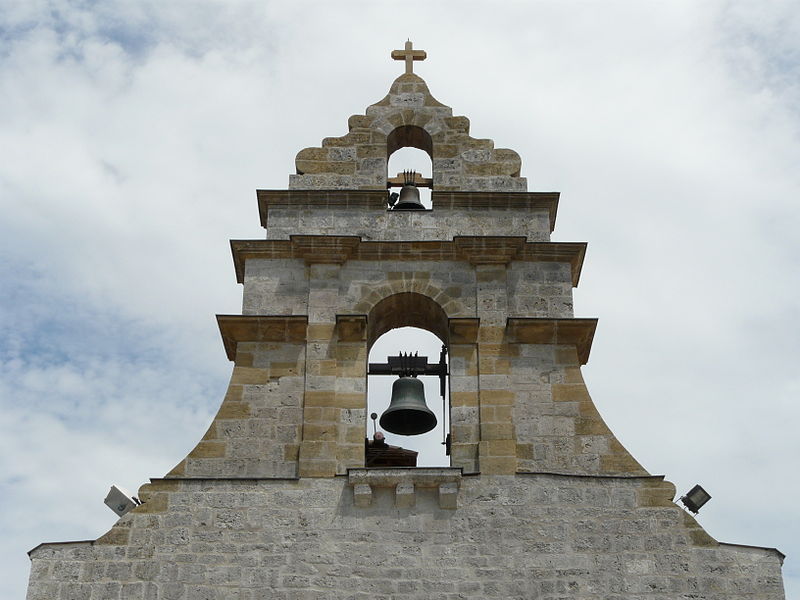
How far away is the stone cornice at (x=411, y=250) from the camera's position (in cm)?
1533

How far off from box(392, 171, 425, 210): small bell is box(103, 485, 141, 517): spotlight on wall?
4.70 meters

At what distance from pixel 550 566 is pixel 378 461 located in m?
3.19

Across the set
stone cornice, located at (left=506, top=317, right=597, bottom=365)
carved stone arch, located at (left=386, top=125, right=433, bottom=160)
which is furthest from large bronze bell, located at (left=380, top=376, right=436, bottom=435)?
carved stone arch, located at (left=386, top=125, right=433, bottom=160)

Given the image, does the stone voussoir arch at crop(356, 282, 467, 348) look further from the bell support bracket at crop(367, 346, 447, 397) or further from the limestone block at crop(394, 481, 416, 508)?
the limestone block at crop(394, 481, 416, 508)

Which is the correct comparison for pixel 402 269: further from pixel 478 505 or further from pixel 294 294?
pixel 478 505

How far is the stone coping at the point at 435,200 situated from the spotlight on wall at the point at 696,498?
374cm

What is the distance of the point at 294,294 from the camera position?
49.9 feet

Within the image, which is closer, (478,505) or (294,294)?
(478,505)

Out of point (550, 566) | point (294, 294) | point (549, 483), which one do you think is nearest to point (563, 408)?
point (549, 483)

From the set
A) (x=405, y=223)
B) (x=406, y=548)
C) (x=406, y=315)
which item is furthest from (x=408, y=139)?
(x=406, y=548)

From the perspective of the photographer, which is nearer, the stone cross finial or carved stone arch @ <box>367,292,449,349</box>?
carved stone arch @ <box>367,292,449,349</box>

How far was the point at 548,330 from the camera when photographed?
14.9 m

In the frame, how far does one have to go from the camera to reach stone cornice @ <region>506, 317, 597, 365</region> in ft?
48.6

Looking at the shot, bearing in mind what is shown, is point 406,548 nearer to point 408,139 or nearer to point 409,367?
point 409,367
